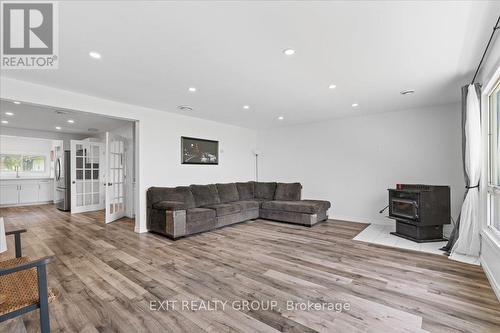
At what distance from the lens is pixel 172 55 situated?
2.53 m

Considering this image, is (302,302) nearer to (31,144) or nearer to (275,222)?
(275,222)

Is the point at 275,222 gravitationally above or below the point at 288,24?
below

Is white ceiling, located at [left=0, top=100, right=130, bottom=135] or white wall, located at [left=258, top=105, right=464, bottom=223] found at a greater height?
white ceiling, located at [left=0, top=100, right=130, bottom=135]

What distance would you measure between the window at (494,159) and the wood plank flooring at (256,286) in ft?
2.38

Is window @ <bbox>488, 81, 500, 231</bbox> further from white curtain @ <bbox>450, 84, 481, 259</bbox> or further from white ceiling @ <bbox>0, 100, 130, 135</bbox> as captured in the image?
white ceiling @ <bbox>0, 100, 130, 135</bbox>

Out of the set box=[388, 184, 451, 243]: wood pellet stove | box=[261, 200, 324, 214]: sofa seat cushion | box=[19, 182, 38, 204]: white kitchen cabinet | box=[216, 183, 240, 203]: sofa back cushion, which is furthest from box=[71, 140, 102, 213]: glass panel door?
box=[388, 184, 451, 243]: wood pellet stove

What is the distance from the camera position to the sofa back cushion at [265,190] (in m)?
6.40

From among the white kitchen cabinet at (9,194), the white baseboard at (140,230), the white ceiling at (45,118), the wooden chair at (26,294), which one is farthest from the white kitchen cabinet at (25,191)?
the wooden chair at (26,294)

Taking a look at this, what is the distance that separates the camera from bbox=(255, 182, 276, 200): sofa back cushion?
640cm

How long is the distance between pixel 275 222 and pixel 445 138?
12.9ft

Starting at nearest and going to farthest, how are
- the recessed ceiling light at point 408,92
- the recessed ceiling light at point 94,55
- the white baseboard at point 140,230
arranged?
1. the recessed ceiling light at point 94,55
2. the recessed ceiling light at point 408,92
3. the white baseboard at point 140,230

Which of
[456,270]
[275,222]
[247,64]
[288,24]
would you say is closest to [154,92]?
[247,64]
